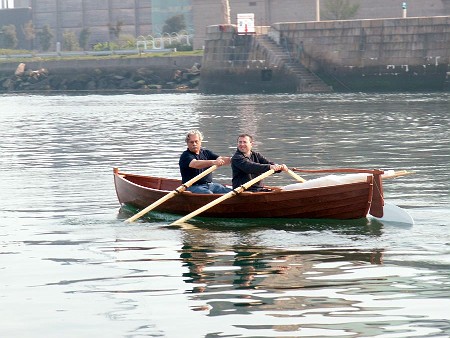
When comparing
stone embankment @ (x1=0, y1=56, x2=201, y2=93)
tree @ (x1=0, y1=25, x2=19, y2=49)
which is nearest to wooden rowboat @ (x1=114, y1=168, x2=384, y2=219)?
stone embankment @ (x1=0, y1=56, x2=201, y2=93)

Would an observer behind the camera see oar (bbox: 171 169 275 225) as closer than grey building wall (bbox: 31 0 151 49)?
Yes

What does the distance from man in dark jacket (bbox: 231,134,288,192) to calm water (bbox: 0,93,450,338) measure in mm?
773

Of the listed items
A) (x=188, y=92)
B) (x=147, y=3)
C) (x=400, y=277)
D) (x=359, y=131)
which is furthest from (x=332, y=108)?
(x=147, y=3)

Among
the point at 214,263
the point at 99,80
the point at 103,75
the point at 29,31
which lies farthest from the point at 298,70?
the point at 214,263

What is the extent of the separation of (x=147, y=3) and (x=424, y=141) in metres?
87.9

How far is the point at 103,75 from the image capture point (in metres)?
93.4

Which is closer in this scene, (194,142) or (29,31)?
(194,142)

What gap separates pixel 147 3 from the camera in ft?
390

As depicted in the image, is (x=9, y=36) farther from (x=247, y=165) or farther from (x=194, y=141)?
(x=247, y=165)

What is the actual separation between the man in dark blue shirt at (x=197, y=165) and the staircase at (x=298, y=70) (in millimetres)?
52601

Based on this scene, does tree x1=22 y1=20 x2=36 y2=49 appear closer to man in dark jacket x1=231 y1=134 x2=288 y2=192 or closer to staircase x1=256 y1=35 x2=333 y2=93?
staircase x1=256 y1=35 x2=333 y2=93

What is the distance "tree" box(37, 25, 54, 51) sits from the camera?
11900 cm

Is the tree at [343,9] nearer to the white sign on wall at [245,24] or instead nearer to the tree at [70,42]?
the white sign on wall at [245,24]

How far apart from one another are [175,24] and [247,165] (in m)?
94.1
